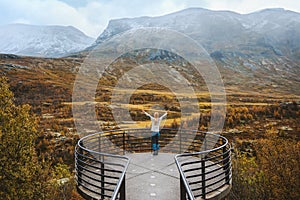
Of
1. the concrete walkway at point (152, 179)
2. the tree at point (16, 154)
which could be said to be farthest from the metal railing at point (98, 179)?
the tree at point (16, 154)

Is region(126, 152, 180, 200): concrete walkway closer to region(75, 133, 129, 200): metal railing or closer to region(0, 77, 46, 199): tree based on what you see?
region(75, 133, 129, 200): metal railing

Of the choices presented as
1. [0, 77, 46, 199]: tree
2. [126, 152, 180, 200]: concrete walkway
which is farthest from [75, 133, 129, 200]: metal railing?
[0, 77, 46, 199]: tree

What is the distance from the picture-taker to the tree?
1386 cm

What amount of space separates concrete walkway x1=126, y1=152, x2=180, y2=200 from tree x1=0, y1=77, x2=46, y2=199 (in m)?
7.26

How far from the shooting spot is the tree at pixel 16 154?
13859mm

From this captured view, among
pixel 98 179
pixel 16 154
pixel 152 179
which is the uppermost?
pixel 152 179

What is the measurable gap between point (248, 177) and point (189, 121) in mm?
14713

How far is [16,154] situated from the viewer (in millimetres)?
14672

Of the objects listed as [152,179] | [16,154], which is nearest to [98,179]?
[152,179]

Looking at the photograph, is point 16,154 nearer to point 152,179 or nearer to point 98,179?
point 98,179

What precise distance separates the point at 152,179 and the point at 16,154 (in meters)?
9.85

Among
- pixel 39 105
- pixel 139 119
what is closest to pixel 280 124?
pixel 139 119

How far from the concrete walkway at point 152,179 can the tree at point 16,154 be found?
23.8 feet

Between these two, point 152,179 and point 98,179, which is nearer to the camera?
point 152,179
